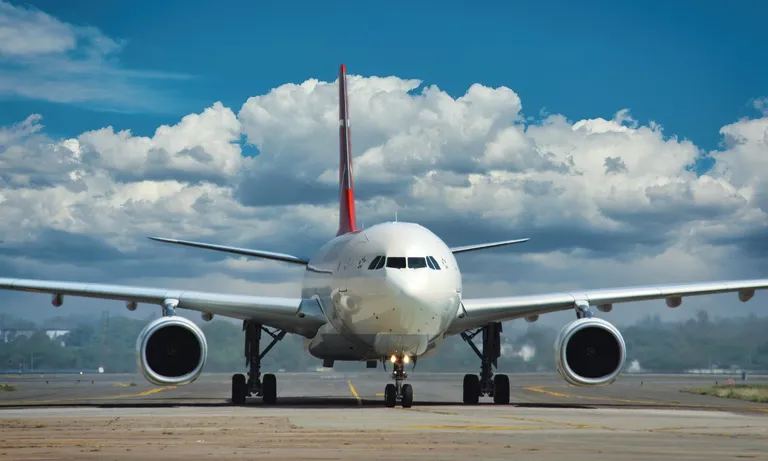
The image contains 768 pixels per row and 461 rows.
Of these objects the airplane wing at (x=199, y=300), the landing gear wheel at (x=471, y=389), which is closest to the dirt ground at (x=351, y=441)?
the airplane wing at (x=199, y=300)

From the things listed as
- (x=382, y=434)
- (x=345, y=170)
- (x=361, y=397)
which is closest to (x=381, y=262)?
(x=361, y=397)

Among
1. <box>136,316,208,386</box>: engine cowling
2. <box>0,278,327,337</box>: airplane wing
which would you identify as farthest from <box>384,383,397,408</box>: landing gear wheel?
<box>136,316,208,386</box>: engine cowling

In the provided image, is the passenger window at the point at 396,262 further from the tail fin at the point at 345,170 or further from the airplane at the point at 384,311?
the tail fin at the point at 345,170

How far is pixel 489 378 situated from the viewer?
29969 millimetres

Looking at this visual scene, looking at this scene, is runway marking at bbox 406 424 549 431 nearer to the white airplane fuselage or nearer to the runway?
the runway

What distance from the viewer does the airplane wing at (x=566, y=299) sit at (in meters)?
28.1

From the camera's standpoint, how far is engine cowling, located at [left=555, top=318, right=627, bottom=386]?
26.4 m

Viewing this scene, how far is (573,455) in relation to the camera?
477 inches

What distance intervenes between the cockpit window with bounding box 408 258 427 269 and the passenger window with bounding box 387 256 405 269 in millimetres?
152

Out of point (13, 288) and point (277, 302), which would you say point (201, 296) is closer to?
point (277, 302)

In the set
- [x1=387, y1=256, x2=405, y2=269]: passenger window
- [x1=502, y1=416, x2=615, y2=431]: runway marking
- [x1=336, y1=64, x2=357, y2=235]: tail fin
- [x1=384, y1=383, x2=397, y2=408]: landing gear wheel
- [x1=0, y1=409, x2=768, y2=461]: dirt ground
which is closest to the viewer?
[x1=0, y1=409, x2=768, y2=461]: dirt ground

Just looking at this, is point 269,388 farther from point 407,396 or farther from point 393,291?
point 393,291

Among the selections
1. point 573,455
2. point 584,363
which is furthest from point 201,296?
point 573,455

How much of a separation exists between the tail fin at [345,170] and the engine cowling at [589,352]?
11.3 m
